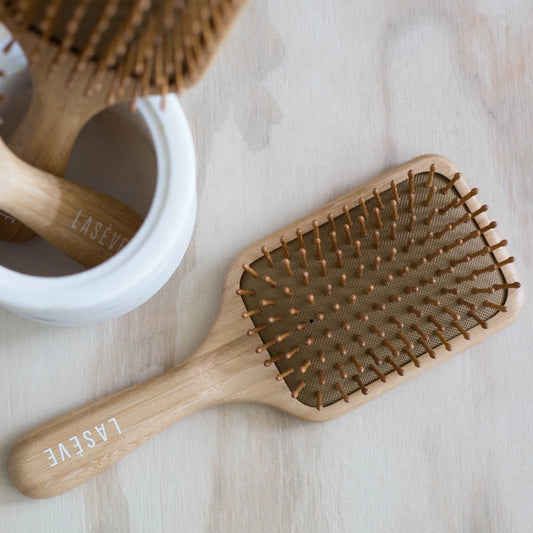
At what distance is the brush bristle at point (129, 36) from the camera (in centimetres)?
→ 26

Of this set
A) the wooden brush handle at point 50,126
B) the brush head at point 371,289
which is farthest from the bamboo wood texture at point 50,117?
the brush head at point 371,289

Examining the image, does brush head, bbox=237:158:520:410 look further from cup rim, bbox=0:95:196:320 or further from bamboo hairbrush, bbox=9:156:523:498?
cup rim, bbox=0:95:196:320

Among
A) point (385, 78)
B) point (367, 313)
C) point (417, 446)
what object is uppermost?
point (385, 78)

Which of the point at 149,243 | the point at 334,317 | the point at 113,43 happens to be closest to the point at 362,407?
the point at 334,317

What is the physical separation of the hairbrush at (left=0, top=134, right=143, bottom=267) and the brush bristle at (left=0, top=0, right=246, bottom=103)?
0.21 feet

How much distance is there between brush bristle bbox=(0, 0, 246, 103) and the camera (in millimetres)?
257

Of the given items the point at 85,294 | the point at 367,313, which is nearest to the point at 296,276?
the point at 367,313

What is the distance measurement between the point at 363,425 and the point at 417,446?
5cm

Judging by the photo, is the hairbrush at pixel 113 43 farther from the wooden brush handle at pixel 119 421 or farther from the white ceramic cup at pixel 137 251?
the wooden brush handle at pixel 119 421

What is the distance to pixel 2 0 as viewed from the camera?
0.28m

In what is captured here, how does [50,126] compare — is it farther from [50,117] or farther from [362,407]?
[362,407]

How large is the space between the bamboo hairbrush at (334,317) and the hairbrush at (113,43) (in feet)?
0.60

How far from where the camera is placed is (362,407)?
0.51 meters

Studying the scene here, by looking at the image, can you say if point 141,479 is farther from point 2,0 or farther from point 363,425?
point 2,0
